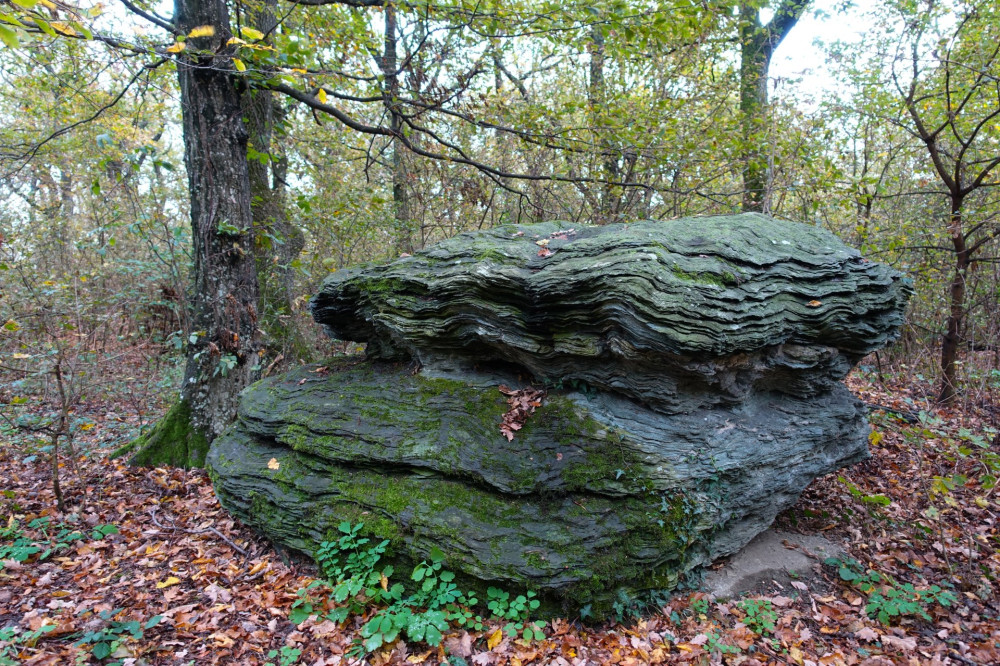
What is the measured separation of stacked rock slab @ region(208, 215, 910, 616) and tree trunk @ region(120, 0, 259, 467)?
1152mm

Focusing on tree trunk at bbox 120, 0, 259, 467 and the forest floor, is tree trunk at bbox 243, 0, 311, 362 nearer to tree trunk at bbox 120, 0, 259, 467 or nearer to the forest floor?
tree trunk at bbox 120, 0, 259, 467

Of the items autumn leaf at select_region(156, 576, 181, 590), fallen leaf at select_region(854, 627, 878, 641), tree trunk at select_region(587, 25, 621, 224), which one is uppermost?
tree trunk at select_region(587, 25, 621, 224)

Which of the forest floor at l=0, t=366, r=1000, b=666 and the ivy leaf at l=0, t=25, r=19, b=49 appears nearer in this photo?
the ivy leaf at l=0, t=25, r=19, b=49

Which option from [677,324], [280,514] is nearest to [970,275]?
[677,324]

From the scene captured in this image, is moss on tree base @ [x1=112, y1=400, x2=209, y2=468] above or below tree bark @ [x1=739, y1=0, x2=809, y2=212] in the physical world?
below

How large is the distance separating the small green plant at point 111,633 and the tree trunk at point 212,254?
2878mm

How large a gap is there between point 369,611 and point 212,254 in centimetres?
475

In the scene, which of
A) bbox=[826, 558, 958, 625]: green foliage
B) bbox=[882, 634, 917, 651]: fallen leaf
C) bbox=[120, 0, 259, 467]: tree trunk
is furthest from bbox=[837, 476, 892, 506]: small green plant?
bbox=[120, 0, 259, 467]: tree trunk

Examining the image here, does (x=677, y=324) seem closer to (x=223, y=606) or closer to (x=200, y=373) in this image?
(x=223, y=606)

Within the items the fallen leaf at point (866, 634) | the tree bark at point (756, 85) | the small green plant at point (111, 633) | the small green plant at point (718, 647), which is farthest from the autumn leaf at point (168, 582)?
the tree bark at point (756, 85)

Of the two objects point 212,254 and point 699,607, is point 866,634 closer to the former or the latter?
point 699,607

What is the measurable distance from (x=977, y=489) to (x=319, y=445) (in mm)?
7706

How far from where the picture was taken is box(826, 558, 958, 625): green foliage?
4.31 metres

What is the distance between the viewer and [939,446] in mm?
6629
